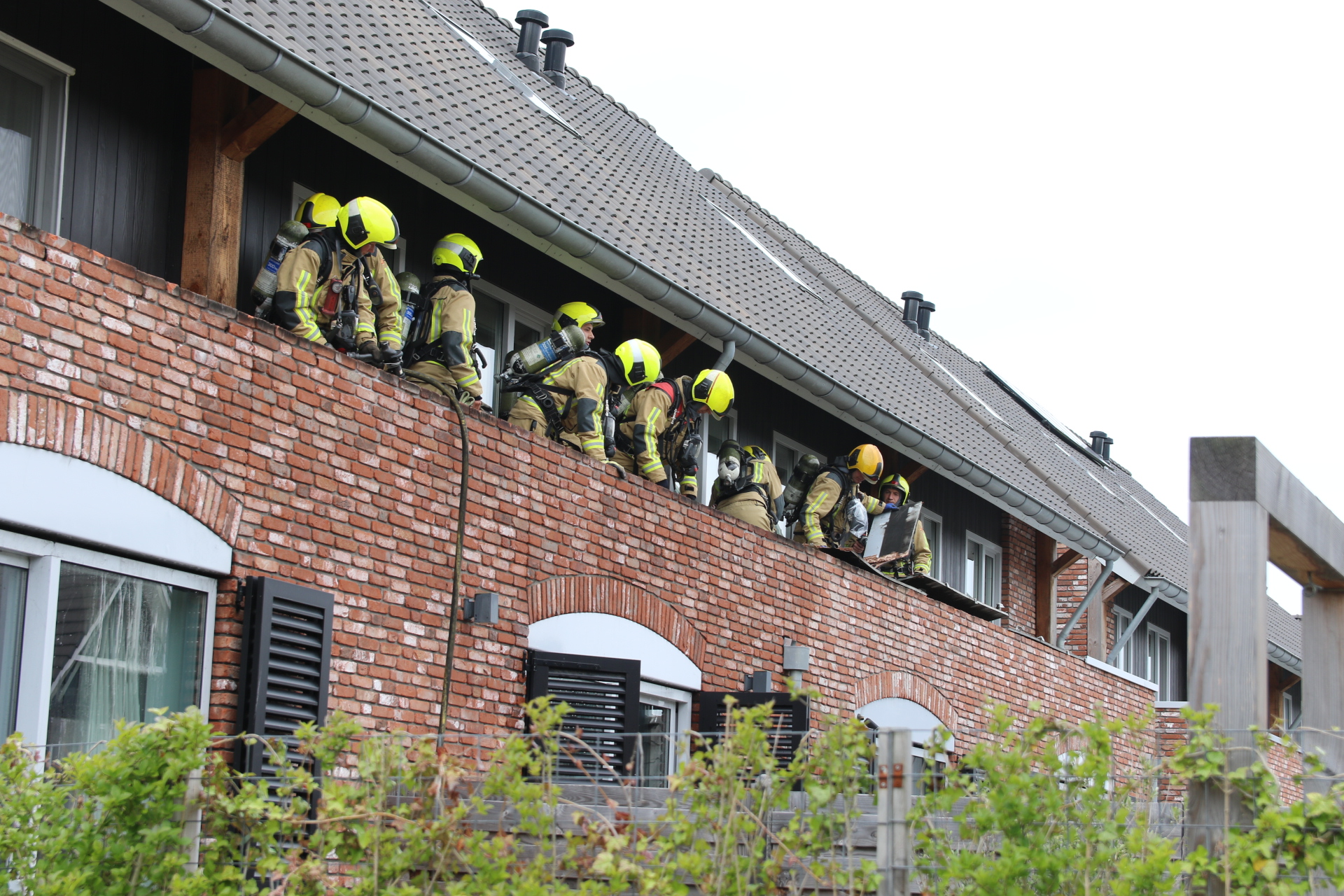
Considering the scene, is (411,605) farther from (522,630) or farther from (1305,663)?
(1305,663)

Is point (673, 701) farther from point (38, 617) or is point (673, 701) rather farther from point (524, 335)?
point (38, 617)

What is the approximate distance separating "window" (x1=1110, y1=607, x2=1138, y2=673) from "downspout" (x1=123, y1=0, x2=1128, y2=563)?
8.63 m

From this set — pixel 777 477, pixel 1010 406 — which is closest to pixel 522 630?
pixel 777 477

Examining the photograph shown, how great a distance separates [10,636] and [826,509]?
8.49 metres

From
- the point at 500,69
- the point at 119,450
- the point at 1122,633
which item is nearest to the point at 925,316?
the point at 1122,633

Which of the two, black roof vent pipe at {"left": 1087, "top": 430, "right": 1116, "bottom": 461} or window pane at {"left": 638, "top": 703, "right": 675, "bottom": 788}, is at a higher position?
black roof vent pipe at {"left": 1087, "top": 430, "right": 1116, "bottom": 461}

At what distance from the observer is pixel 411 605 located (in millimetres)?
9078

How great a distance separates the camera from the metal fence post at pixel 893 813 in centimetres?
452

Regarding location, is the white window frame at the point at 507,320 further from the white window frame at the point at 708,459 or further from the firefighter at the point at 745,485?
the firefighter at the point at 745,485

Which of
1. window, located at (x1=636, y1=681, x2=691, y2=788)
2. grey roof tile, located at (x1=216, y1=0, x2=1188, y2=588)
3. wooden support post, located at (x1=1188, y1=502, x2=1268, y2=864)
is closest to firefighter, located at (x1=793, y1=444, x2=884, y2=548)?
grey roof tile, located at (x1=216, y1=0, x2=1188, y2=588)

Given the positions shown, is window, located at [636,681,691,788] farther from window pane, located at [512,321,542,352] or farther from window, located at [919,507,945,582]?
window, located at [919,507,945,582]

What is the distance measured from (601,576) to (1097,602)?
12653mm

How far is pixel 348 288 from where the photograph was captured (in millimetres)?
9227

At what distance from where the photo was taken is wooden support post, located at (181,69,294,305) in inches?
336
